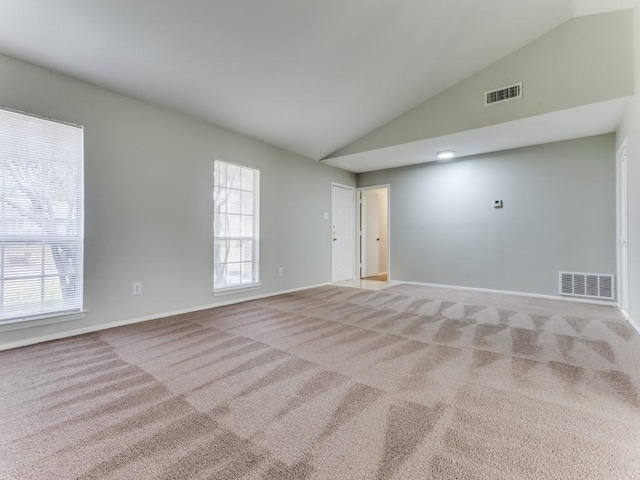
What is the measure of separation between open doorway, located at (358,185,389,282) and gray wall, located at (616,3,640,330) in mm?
3799

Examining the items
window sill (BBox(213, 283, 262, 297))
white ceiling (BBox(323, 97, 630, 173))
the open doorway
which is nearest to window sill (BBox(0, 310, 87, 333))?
window sill (BBox(213, 283, 262, 297))

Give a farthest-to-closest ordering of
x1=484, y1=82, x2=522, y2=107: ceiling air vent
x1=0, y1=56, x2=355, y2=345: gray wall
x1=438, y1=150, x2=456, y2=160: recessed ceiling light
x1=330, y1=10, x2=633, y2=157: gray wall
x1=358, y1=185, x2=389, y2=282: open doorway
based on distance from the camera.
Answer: x1=358, y1=185, x2=389, y2=282: open doorway, x1=438, y1=150, x2=456, y2=160: recessed ceiling light, x1=484, y1=82, x2=522, y2=107: ceiling air vent, x1=330, y1=10, x2=633, y2=157: gray wall, x1=0, y1=56, x2=355, y2=345: gray wall

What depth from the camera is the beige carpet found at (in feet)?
4.19

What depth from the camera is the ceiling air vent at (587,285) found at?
4.22 meters

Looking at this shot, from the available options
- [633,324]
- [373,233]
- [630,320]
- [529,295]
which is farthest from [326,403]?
[373,233]

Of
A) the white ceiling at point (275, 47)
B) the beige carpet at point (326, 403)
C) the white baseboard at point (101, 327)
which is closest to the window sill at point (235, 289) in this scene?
the white baseboard at point (101, 327)

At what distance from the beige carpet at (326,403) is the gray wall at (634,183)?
1.41ft

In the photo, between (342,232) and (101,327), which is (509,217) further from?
(101,327)

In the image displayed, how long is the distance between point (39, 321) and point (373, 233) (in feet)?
20.1

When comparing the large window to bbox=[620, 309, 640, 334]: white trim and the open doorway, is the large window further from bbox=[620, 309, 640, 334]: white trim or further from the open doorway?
bbox=[620, 309, 640, 334]: white trim

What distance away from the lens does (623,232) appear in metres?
3.75

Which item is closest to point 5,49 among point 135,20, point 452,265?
point 135,20

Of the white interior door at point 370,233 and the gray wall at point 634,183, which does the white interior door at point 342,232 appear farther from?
the gray wall at point 634,183

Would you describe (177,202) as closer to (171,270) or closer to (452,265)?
(171,270)
